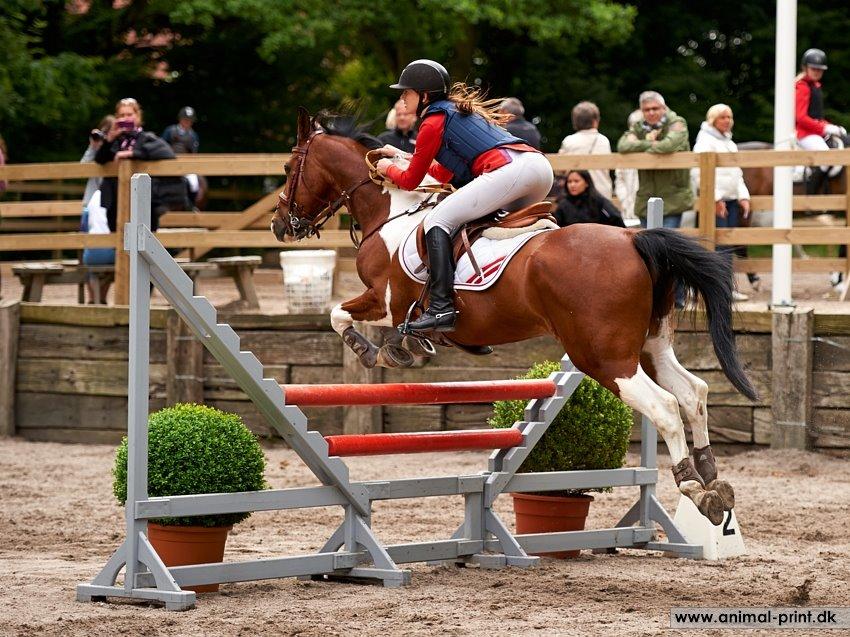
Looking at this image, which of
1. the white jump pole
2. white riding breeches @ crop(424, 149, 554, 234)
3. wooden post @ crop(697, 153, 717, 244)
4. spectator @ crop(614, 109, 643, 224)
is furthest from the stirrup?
spectator @ crop(614, 109, 643, 224)

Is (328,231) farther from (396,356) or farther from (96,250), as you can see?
(396,356)

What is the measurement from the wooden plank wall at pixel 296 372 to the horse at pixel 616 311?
12.6 feet

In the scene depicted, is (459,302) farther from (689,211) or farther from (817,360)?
(689,211)

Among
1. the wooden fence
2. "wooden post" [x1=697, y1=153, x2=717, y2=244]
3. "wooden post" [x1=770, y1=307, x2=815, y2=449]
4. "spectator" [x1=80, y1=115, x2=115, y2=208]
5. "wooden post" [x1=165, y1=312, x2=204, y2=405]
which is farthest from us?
"spectator" [x1=80, y1=115, x2=115, y2=208]

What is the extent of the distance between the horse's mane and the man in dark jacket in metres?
4.26

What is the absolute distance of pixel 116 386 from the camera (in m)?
10.8

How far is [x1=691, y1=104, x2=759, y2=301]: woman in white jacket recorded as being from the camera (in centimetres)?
1124

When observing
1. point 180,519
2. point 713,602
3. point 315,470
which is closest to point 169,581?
point 180,519

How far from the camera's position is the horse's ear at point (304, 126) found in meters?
6.75

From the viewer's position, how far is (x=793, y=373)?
31.3 feet

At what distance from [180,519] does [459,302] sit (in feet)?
4.82

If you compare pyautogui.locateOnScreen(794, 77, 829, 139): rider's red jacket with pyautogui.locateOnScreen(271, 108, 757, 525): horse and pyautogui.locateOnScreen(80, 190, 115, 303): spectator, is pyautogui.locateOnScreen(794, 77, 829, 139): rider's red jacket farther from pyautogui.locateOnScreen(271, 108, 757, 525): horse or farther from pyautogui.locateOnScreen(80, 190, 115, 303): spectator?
pyautogui.locateOnScreen(271, 108, 757, 525): horse

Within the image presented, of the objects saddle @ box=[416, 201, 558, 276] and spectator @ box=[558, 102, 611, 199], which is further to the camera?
spectator @ box=[558, 102, 611, 199]

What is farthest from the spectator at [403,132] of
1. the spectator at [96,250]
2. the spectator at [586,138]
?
the spectator at [96,250]
